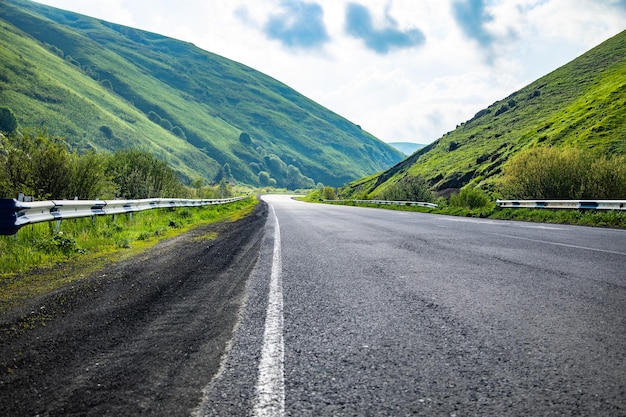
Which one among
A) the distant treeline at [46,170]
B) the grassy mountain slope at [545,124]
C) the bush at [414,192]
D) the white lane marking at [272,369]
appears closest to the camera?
Result: the white lane marking at [272,369]

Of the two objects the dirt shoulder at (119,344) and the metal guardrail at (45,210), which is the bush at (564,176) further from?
the metal guardrail at (45,210)

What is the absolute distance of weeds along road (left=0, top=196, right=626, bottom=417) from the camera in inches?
81.6

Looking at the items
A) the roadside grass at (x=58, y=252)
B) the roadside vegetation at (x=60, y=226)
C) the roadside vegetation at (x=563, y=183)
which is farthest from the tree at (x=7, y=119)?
the roadside vegetation at (x=563, y=183)

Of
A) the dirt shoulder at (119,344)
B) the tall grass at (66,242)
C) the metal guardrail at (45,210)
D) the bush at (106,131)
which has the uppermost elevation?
the bush at (106,131)

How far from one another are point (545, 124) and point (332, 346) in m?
58.8

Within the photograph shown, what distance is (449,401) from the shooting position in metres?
2.07

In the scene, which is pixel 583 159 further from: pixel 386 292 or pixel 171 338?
pixel 171 338

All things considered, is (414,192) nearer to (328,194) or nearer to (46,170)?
(46,170)

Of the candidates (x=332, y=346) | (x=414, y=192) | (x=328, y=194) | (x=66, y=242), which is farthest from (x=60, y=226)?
(x=328, y=194)

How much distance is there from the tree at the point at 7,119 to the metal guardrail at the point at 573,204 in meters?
120

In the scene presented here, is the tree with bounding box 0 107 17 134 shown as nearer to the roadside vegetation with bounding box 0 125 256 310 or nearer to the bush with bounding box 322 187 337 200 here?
the bush with bounding box 322 187 337 200

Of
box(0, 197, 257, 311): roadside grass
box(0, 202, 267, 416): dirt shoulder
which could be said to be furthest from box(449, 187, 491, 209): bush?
box(0, 202, 267, 416): dirt shoulder

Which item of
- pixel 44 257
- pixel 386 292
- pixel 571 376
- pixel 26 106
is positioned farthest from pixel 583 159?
pixel 26 106

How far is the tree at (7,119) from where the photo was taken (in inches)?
3932
